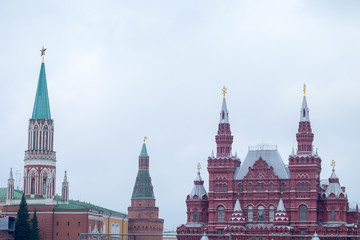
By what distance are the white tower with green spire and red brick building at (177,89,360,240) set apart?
87.1 ft

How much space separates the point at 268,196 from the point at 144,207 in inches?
2008

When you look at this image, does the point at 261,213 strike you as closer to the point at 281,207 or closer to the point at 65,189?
the point at 281,207

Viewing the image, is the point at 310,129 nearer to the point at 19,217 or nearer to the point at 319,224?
the point at 319,224

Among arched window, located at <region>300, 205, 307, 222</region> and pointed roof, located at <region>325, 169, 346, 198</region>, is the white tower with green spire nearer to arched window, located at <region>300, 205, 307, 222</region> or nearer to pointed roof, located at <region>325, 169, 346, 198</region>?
arched window, located at <region>300, 205, 307, 222</region>

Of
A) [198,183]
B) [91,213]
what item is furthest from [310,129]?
[91,213]

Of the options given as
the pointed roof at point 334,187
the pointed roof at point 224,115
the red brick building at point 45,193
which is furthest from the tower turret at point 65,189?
the pointed roof at point 334,187

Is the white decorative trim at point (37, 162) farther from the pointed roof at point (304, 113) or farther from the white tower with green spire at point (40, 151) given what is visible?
the pointed roof at point (304, 113)

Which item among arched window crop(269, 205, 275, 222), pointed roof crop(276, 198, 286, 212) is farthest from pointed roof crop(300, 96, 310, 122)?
arched window crop(269, 205, 275, 222)

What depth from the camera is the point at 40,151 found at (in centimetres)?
15050

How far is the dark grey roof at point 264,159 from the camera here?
5655 inches

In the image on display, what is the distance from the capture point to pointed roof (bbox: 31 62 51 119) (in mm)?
152250

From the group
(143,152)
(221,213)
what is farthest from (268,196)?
(143,152)

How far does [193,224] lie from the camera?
14638 cm

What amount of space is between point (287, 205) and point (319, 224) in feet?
22.0
